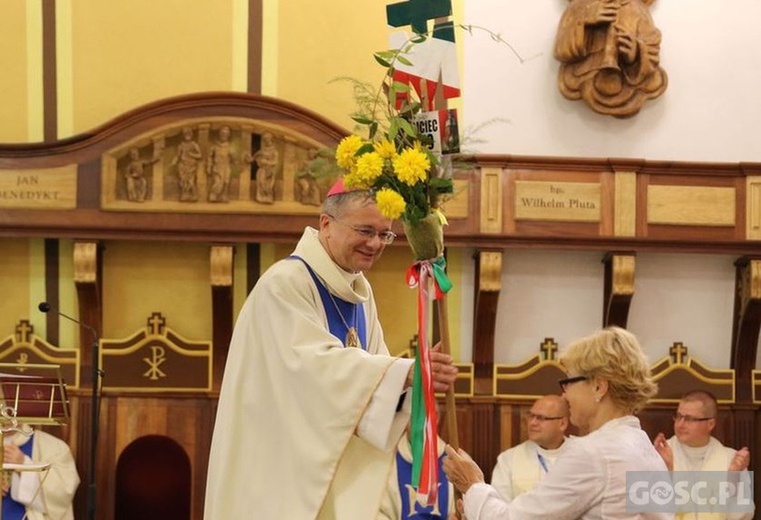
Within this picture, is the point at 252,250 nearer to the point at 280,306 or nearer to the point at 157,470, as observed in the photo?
the point at 157,470

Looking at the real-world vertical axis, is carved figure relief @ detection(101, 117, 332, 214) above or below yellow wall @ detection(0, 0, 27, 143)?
below

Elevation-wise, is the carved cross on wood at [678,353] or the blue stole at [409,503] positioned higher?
the carved cross on wood at [678,353]

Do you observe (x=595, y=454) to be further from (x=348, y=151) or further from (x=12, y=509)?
(x=12, y=509)

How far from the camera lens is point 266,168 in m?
7.91

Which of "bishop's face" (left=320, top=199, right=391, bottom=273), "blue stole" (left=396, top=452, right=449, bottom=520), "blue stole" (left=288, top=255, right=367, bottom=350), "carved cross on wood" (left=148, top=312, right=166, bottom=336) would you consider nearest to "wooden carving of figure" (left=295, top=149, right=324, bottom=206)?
"carved cross on wood" (left=148, top=312, right=166, bottom=336)

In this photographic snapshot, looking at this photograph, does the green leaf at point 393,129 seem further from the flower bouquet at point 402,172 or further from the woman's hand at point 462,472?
the woman's hand at point 462,472

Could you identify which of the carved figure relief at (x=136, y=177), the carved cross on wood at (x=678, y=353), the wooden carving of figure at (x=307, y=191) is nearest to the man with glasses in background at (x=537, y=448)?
the carved cross on wood at (x=678, y=353)

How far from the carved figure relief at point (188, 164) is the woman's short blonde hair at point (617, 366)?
163 inches

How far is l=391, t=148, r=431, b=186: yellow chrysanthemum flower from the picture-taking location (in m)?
3.79

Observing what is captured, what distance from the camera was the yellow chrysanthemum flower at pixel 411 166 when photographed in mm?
3793

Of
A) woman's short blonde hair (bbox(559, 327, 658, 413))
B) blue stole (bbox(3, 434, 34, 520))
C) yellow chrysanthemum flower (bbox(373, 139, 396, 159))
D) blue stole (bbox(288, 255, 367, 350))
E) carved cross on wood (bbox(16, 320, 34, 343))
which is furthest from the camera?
carved cross on wood (bbox(16, 320, 34, 343))

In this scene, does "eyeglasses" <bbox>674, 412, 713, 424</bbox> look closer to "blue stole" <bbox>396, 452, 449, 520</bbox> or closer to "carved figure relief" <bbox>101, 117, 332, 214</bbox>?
"blue stole" <bbox>396, 452, 449, 520</bbox>

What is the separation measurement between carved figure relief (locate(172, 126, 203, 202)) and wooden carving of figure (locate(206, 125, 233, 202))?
8 centimetres

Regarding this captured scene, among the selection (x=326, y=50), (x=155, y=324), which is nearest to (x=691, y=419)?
(x=326, y=50)
